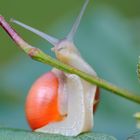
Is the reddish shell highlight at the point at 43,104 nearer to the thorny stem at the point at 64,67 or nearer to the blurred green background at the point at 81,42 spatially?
the thorny stem at the point at 64,67

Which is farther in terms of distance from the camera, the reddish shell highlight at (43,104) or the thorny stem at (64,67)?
the reddish shell highlight at (43,104)

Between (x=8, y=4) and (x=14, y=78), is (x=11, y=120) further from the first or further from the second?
(x=8, y=4)

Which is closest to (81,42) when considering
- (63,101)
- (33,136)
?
(63,101)

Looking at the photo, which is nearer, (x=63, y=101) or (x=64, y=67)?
(x=64, y=67)

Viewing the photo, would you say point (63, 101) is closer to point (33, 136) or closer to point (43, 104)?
point (43, 104)

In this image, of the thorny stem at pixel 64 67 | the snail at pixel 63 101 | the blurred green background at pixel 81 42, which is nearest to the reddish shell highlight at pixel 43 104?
the snail at pixel 63 101

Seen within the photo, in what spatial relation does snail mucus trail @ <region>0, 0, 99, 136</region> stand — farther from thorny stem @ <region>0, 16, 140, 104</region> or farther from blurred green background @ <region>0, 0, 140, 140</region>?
blurred green background @ <region>0, 0, 140, 140</region>

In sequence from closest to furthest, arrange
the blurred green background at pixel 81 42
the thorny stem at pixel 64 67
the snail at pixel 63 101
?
the thorny stem at pixel 64 67
the snail at pixel 63 101
the blurred green background at pixel 81 42

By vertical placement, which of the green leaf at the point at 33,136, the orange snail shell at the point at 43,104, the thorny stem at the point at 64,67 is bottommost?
the green leaf at the point at 33,136
